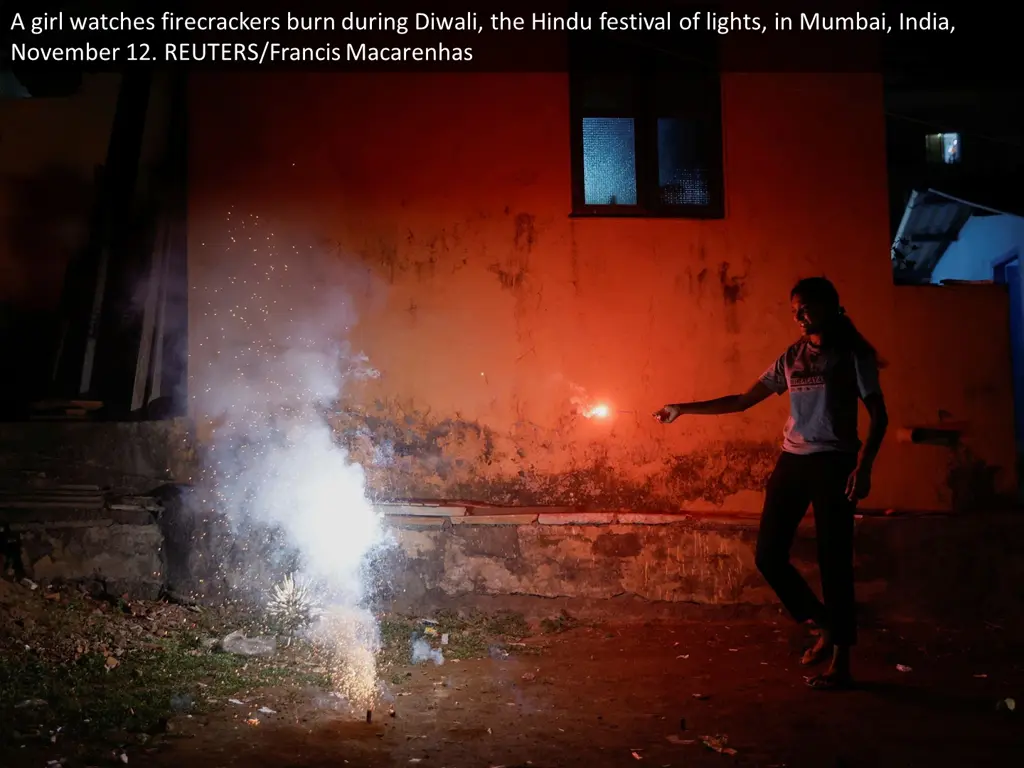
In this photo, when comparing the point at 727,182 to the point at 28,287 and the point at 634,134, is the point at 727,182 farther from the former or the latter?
the point at 28,287

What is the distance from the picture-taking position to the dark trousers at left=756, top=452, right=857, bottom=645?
14.6 ft

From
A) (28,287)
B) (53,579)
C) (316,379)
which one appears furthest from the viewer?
(28,287)

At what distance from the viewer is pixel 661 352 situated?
6.29 m

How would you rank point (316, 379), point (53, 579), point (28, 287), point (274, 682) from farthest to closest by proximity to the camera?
point (28, 287) → point (316, 379) → point (53, 579) → point (274, 682)

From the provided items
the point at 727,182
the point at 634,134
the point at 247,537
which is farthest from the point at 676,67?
the point at 247,537

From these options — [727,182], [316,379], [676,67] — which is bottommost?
[316,379]

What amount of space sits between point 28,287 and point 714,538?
255 inches

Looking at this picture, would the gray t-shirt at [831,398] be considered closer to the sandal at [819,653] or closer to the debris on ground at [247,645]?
the sandal at [819,653]

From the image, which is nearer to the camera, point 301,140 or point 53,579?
point 53,579

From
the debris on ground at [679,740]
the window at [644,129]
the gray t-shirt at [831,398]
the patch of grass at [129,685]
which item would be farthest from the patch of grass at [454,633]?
the window at [644,129]

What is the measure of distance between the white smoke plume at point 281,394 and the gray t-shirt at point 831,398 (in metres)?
3.12

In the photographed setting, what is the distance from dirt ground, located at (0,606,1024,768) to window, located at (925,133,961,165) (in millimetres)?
9114

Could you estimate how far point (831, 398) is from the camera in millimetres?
4496

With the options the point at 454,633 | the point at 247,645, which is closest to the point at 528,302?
the point at 454,633
